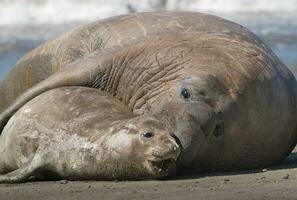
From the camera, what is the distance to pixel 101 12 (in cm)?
2784

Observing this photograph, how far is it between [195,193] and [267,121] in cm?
145

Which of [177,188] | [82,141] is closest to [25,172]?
[82,141]

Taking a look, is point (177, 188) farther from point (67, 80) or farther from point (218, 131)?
point (67, 80)

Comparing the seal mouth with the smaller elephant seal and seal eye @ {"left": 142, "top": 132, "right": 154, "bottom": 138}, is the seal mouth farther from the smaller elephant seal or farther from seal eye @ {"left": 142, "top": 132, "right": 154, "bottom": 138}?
seal eye @ {"left": 142, "top": 132, "right": 154, "bottom": 138}

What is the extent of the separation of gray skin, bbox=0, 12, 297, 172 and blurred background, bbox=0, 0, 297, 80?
44.4ft

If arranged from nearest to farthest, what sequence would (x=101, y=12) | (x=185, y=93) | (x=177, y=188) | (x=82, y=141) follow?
(x=177, y=188) < (x=82, y=141) < (x=185, y=93) < (x=101, y=12)

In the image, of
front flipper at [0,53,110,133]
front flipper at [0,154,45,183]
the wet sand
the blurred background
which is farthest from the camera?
the blurred background

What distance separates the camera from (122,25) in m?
8.01

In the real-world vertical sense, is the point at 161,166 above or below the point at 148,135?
below

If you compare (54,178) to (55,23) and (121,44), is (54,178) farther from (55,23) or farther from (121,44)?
(55,23)

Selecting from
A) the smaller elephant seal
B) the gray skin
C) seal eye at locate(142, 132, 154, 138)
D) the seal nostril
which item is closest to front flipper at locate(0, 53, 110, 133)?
the gray skin

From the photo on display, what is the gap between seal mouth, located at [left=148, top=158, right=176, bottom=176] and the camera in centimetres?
590

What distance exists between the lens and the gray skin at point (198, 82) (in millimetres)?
6414

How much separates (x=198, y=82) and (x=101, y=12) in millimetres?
21483
